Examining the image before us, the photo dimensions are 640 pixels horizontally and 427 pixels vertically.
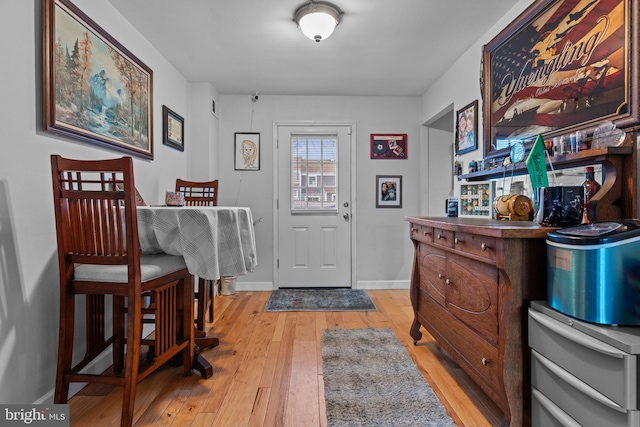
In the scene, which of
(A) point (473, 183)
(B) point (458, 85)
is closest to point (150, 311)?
(A) point (473, 183)

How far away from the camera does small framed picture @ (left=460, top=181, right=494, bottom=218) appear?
8.33 feet

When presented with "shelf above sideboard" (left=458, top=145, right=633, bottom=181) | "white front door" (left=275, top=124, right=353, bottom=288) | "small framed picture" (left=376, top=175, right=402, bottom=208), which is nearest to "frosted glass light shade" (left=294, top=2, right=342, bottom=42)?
"shelf above sideboard" (left=458, top=145, right=633, bottom=181)

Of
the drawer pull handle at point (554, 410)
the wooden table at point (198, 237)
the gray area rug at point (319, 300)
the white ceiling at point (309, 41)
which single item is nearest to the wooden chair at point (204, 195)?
Result: the gray area rug at point (319, 300)

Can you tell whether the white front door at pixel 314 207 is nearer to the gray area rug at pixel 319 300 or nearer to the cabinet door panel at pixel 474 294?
the gray area rug at pixel 319 300

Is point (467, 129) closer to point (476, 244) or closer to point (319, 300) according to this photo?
point (476, 244)

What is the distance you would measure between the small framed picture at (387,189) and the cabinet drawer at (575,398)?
2.95m

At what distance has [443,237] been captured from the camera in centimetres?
196

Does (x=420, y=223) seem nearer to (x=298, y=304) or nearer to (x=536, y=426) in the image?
(x=536, y=426)

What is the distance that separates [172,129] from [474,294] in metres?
2.89

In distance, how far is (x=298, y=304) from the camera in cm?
350

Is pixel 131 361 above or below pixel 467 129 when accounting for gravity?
below

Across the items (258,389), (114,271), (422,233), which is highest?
(422,233)

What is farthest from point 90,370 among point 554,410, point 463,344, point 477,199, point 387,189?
point 387,189

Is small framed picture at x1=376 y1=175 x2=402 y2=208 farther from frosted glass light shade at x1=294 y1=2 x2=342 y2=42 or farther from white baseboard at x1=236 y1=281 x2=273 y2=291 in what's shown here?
frosted glass light shade at x1=294 y1=2 x2=342 y2=42
